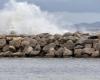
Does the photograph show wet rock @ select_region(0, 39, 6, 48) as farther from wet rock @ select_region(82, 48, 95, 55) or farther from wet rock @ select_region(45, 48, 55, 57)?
wet rock @ select_region(82, 48, 95, 55)

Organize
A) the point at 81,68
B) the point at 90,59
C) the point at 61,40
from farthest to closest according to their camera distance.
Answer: the point at 61,40
the point at 90,59
the point at 81,68

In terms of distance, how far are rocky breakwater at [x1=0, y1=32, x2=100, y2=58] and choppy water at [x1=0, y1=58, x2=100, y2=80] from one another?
1220mm

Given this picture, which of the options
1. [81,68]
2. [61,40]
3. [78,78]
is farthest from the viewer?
[61,40]

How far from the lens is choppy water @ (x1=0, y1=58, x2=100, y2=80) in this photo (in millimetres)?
22750

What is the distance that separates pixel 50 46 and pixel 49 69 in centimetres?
593

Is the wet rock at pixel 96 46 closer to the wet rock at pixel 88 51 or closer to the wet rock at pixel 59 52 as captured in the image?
the wet rock at pixel 88 51

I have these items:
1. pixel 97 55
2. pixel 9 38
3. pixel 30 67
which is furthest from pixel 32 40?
pixel 30 67

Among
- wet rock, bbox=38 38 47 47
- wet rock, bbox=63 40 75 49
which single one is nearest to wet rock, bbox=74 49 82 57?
wet rock, bbox=63 40 75 49

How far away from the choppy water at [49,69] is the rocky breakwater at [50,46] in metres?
1.22

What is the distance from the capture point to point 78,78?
2248 cm

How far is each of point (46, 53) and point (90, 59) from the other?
2567 mm

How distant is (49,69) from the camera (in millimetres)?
25172

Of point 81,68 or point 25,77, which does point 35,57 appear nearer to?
point 81,68

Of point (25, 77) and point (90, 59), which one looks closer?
point (25, 77)
